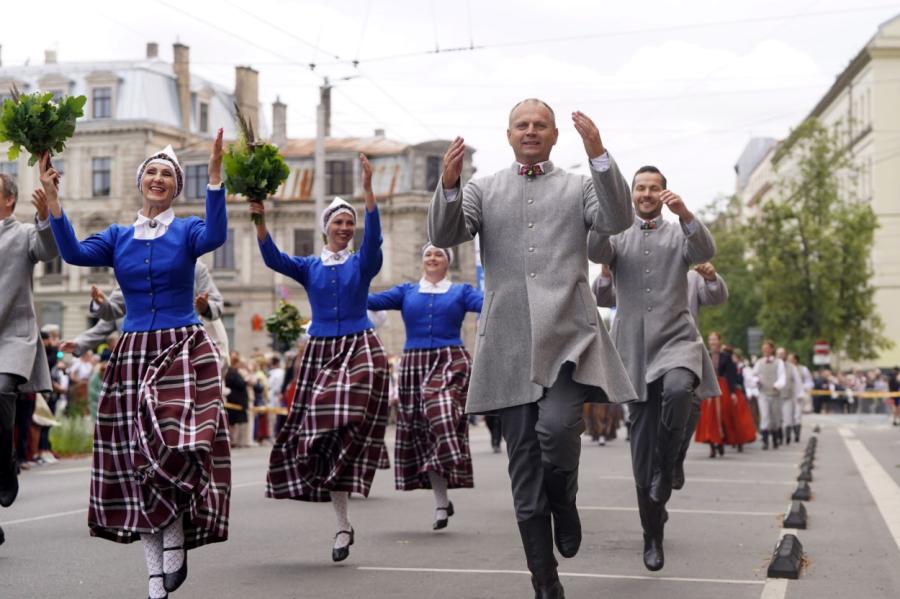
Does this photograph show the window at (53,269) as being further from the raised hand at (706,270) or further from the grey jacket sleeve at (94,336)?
the raised hand at (706,270)

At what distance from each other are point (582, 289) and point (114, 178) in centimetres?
6215

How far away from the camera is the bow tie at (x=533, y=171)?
7.09 metres

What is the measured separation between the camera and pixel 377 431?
984 cm

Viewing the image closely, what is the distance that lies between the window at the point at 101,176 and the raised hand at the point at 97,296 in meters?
58.9

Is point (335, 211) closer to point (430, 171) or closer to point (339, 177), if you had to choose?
point (430, 171)

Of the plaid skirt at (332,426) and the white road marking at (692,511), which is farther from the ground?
the plaid skirt at (332,426)

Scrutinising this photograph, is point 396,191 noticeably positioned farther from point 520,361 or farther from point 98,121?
point 520,361

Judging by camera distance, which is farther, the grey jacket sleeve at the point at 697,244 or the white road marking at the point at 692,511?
the white road marking at the point at 692,511

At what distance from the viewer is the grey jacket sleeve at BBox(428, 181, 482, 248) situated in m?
6.74

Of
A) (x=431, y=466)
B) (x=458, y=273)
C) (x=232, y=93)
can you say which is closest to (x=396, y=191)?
(x=458, y=273)

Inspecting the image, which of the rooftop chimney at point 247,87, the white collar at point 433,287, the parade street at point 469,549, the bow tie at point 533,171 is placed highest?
the rooftop chimney at point 247,87

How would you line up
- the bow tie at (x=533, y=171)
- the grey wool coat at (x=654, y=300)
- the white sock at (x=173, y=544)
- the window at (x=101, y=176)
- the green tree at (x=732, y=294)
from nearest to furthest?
the bow tie at (x=533, y=171)
the white sock at (x=173, y=544)
the grey wool coat at (x=654, y=300)
the window at (x=101, y=176)
the green tree at (x=732, y=294)

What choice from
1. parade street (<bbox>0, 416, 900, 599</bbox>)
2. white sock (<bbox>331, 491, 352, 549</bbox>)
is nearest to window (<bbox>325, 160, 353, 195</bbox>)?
parade street (<bbox>0, 416, 900, 599</bbox>)

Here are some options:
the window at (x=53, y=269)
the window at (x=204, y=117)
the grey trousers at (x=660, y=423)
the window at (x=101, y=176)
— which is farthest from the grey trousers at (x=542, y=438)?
the window at (x=204, y=117)
